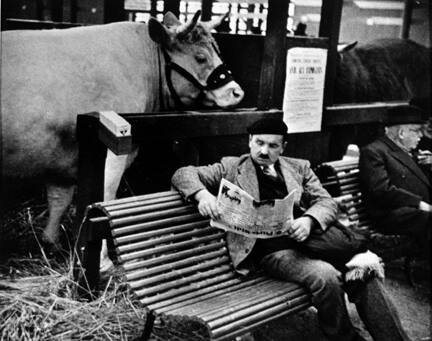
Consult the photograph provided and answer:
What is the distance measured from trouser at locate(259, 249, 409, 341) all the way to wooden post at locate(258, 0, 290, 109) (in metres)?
1.51

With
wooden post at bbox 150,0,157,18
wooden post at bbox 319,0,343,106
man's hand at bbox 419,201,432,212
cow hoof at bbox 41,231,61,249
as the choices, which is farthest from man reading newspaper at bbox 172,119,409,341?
wooden post at bbox 150,0,157,18

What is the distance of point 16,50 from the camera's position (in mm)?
3623

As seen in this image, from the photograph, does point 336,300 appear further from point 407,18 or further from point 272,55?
point 407,18

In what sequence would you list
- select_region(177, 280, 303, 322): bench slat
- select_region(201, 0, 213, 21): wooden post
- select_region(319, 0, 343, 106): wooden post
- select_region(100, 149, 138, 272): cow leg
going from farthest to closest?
select_region(201, 0, 213, 21): wooden post, select_region(319, 0, 343, 106): wooden post, select_region(100, 149, 138, 272): cow leg, select_region(177, 280, 303, 322): bench slat

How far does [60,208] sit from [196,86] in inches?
54.2

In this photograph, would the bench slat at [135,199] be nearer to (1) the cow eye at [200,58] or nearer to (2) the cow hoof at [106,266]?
(2) the cow hoof at [106,266]

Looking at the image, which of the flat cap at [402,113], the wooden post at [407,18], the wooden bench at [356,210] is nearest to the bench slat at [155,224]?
the wooden bench at [356,210]

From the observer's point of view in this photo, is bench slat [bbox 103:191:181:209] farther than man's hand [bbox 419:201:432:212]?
No

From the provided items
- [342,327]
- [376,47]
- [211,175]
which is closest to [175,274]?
[211,175]

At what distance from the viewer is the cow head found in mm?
4492

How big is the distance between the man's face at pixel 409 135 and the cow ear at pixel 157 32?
201 cm

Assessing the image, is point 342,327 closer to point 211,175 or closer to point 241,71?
point 211,175

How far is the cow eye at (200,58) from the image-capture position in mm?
4520

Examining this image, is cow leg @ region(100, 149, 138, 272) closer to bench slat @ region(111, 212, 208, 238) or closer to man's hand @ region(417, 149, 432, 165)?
bench slat @ region(111, 212, 208, 238)
